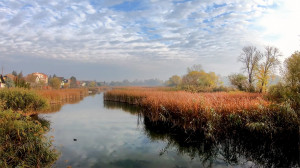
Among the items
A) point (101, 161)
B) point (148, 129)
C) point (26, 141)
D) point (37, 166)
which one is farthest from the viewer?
point (148, 129)

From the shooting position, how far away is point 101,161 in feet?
19.6

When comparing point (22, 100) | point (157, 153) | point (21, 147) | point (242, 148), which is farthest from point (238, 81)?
point (21, 147)

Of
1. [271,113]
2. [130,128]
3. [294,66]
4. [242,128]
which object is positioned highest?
[294,66]

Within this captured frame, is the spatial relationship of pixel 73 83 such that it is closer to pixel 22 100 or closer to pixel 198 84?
pixel 198 84

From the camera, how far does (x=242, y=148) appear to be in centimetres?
664

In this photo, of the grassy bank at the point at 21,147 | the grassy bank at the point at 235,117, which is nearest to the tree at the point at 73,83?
the grassy bank at the point at 235,117

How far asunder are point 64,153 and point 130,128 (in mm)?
4703

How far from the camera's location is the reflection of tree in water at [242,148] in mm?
5816

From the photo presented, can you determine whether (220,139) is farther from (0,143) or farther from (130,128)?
(0,143)

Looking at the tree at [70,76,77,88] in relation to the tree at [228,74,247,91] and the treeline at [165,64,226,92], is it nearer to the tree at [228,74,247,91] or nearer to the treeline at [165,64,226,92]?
the treeline at [165,64,226,92]

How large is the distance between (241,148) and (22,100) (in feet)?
45.3

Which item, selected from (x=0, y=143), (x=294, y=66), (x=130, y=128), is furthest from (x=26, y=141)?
(x=294, y=66)

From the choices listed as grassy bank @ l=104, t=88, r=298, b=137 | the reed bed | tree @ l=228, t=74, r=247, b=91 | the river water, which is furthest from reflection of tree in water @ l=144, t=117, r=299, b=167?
tree @ l=228, t=74, r=247, b=91

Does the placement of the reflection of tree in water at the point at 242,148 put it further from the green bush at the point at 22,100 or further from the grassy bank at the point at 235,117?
the green bush at the point at 22,100
